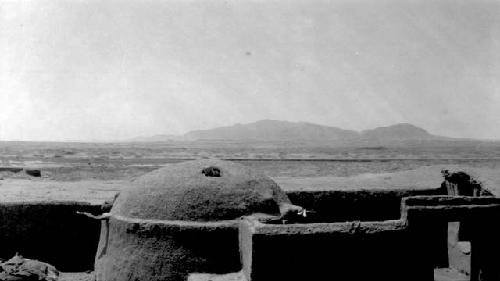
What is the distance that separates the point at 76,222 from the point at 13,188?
1923 cm

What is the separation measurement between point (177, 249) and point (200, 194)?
3.46 feet

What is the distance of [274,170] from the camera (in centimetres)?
4316

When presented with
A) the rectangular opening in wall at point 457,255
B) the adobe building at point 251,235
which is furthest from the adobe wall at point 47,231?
the rectangular opening in wall at point 457,255

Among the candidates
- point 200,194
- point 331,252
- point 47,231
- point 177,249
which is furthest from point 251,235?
point 47,231

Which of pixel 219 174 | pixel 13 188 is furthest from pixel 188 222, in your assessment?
pixel 13 188

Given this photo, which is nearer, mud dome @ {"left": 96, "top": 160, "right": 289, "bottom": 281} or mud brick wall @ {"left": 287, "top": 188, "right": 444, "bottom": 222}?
mud dome @ {"left": 96, "top": 160, "right": 289, "bottom": 281}

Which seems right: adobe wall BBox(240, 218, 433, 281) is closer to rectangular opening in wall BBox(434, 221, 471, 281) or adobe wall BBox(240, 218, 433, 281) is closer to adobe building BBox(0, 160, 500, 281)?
adobe building BBox(0, 160, 500, 281)

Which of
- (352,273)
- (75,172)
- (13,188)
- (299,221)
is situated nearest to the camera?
(352,273)

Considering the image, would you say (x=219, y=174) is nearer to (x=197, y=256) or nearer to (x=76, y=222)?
(x=197, y=256)

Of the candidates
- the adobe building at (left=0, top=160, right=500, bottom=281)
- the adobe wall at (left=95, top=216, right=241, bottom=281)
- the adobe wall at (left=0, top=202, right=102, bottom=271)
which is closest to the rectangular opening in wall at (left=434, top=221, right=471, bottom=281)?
the adobe building at (left=0, top=160, right=500, bottom=281)

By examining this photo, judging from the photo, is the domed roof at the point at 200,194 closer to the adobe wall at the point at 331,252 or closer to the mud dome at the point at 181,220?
the mud dome at the point at 181,220

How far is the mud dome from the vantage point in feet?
25.9

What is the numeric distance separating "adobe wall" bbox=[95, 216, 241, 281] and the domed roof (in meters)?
0.27

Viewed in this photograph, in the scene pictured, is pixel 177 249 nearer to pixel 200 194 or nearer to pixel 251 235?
pixel 200 194
